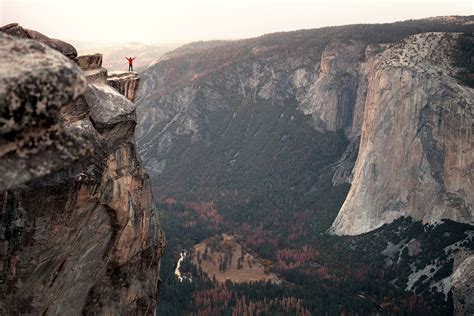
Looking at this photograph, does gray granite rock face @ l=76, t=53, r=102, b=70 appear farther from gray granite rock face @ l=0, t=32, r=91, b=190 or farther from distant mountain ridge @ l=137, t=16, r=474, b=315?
distant mountain ridge @ l=137, t=16, r=474, b=315

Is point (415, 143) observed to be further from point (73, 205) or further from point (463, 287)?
point (73, 205)

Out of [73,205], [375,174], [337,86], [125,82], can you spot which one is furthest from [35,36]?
[337,86]

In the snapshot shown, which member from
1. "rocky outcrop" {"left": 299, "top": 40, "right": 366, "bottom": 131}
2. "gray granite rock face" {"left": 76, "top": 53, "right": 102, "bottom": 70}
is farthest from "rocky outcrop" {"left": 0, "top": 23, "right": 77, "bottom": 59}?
"rocky outcrop" {"left": 299, "top": 40, "right": 366, "bottom": 131}

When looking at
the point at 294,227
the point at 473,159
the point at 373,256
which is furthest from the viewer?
the point at 294,227

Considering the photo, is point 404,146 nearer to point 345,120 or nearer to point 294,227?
point 294,227

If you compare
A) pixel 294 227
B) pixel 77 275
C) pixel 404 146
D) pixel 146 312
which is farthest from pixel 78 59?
pixel 294 227

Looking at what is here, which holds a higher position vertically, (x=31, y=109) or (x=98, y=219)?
(x=31, y=109)
